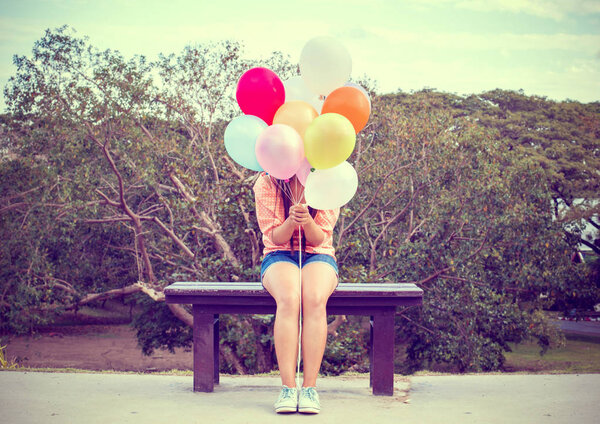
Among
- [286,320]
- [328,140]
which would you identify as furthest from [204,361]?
[328,140]

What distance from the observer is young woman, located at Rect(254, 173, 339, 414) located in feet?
9.92

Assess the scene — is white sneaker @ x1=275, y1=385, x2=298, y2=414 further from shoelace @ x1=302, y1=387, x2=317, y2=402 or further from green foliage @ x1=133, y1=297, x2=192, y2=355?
green foliage @ x1=133, y1=297, x2=192, y2=355

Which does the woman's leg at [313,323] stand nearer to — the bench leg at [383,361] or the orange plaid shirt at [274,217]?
the orange plaid shirt at [274,217]

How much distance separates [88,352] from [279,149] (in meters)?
11.9

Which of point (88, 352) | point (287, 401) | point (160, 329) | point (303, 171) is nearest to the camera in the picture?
point (287, 401)

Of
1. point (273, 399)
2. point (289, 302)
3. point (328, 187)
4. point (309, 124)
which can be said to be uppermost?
point (309, 124)

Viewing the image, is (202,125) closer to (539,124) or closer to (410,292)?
(410,292)

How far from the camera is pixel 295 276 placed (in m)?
3.19

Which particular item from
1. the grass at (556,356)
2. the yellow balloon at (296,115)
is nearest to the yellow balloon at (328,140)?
the yellow balloon at (296,115)

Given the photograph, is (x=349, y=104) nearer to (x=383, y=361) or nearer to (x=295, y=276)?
(x=295, y=276)

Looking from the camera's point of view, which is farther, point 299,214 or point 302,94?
point 302,94

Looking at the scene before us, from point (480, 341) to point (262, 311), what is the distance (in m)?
5.38

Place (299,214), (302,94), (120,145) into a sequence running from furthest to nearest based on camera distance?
(120,145) < (302,94) < (299,214)

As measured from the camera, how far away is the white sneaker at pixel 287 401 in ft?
9.45
